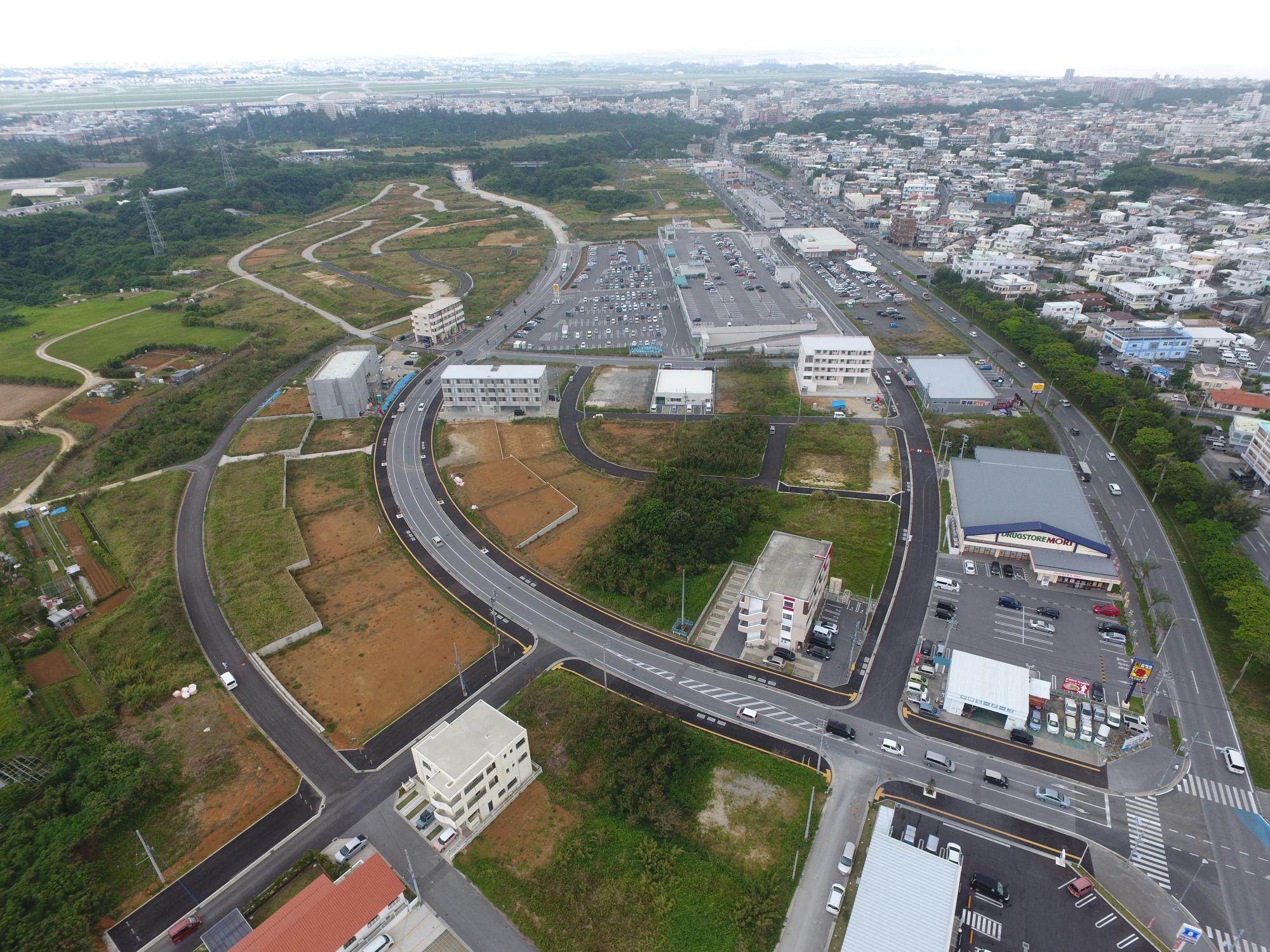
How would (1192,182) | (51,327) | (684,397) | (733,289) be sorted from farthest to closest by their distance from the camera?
(1192,182)
(733,289)
(51,327)
(684,397)

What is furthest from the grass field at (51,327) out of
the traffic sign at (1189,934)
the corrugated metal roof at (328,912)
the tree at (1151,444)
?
the tree at (1151,444)

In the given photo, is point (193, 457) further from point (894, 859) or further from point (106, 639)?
point (894, 859)

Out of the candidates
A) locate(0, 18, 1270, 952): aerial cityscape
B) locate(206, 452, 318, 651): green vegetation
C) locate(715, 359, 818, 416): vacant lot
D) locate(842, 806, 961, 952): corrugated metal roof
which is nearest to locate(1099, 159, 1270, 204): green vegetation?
locate(0, 18, 1270, 952): aerial cityscape

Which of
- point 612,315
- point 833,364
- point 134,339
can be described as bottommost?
point 134,339

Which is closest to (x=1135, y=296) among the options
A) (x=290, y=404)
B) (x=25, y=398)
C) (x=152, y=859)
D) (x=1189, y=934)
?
(x=1189, y=934)

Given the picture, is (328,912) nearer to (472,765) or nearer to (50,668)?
(472,765)

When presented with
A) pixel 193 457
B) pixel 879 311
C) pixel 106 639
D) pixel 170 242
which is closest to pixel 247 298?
pixel 170 242

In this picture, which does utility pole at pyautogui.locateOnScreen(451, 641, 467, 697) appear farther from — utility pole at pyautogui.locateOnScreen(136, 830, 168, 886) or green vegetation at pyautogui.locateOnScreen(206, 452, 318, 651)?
utility pole at pyautogui.locateOnScreen(136, 830, 168, 886)
